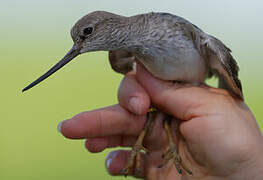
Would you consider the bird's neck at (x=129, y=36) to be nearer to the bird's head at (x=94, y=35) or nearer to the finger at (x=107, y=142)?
Result: the bird's head at (x=94, y=35)

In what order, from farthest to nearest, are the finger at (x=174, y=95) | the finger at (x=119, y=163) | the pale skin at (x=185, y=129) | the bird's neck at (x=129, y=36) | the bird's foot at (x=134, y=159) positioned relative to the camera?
the finger at (x=119, y=163)
the bird's foot at (x=134, y=159)
the bird's neck at (x=129, y=36)
the finger at (x=174, y=95)
the pale skin at (x=185, y=129)

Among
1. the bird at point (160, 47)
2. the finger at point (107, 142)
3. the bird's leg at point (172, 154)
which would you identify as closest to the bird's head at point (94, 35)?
the bird at point (160, 47)

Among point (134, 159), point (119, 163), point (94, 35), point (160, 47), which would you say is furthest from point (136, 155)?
point (94, 35)

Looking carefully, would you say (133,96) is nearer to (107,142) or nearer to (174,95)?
(174,95)

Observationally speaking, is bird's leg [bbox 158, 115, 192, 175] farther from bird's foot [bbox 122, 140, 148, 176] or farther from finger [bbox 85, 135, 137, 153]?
finger [bbox 85, 135, 137, 153]

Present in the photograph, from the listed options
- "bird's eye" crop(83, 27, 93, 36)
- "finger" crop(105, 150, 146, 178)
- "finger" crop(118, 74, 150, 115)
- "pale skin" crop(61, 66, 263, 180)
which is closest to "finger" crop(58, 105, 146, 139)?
"pale skin" crop(61, 66, 263, 180)

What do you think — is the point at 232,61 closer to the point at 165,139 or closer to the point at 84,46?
the point at 165,139

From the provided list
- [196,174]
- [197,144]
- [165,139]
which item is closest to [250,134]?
[197,144]
